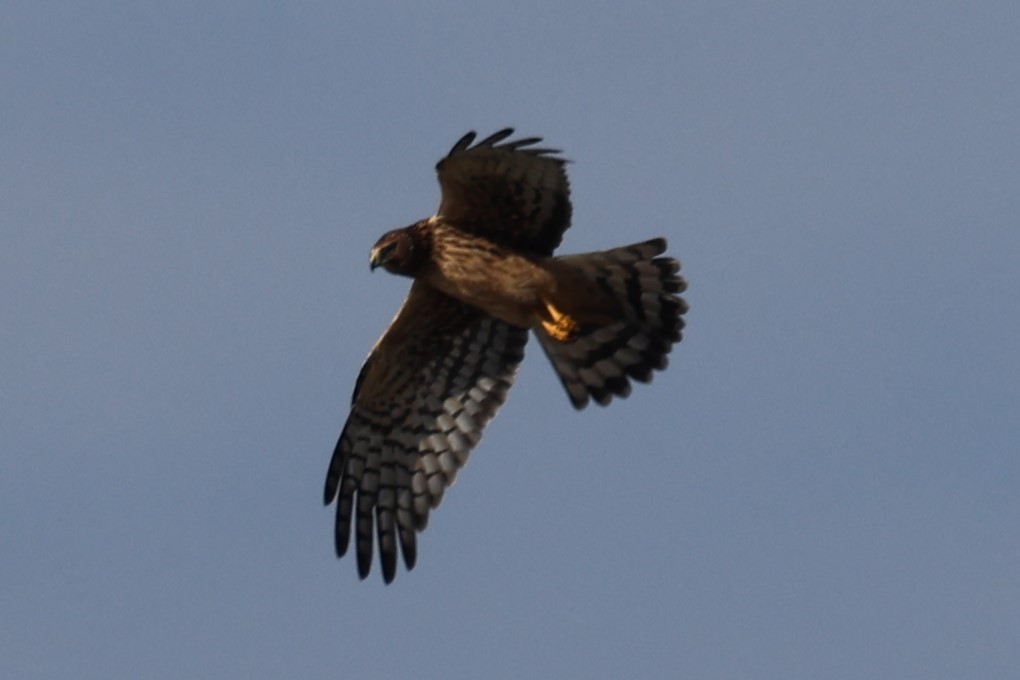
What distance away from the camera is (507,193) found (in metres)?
12.3

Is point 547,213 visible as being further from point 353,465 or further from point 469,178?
point 353,465

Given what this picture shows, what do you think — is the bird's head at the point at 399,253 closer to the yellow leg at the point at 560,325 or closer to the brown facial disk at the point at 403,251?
the brown facial disk at the point at 403,251

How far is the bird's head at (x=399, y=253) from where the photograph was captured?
12.6 metres

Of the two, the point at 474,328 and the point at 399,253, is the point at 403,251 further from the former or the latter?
the point at 474,328

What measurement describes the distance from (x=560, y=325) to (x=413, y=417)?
60.2 inches

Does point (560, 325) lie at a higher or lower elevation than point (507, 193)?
lower

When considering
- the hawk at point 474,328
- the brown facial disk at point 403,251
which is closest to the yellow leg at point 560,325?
the hawk at point 474,328

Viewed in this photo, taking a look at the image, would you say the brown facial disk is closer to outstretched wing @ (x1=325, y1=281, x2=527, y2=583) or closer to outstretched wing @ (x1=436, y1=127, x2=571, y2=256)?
outstretched wing @ (x1=436, y1=127, x2=571, y2=256)

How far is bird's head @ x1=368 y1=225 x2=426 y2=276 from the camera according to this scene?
1257cm

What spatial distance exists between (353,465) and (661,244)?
8.63ft

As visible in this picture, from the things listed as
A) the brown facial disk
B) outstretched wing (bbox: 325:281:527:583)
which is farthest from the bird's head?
outstretched wing (bbox: 325:281:527:583)

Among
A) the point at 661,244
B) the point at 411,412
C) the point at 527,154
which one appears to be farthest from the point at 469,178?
the point at 411,412

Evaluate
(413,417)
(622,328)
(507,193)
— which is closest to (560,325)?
(622,328)

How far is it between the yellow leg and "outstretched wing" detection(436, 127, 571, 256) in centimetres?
38
